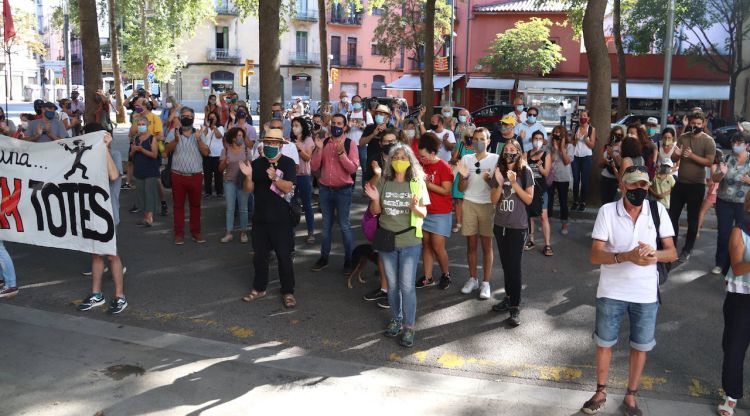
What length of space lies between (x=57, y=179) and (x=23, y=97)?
7586cm

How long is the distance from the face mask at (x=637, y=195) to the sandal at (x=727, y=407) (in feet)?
5.21

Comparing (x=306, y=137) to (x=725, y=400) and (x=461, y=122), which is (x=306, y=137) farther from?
(x=725, y=400)

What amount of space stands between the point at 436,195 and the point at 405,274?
1.43 m

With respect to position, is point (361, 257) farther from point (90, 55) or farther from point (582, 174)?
point (90, 55)

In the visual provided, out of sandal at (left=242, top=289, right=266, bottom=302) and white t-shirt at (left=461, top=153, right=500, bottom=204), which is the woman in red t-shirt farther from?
sandal at (left=242, top=289, right=266, bottom=302)

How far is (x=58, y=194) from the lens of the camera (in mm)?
7277

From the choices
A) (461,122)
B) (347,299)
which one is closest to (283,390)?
(347,299)

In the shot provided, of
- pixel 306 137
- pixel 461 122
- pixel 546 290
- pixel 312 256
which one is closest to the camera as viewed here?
pixel 546 290

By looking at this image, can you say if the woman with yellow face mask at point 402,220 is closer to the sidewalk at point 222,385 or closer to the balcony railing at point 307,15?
the sidewalk at point 222,385

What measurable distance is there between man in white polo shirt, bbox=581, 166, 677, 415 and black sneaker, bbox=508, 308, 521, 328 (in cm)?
184

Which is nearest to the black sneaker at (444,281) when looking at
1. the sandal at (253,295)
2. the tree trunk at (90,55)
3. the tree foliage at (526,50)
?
the sandal at (253,295)

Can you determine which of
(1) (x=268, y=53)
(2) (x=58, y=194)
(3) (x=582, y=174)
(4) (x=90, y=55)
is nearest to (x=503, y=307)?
(2) (x=58, y=194)

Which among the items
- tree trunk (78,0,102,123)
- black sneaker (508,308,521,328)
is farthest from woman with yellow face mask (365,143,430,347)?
tree trunk (78,0,102,123)

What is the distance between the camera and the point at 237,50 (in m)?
60.7
